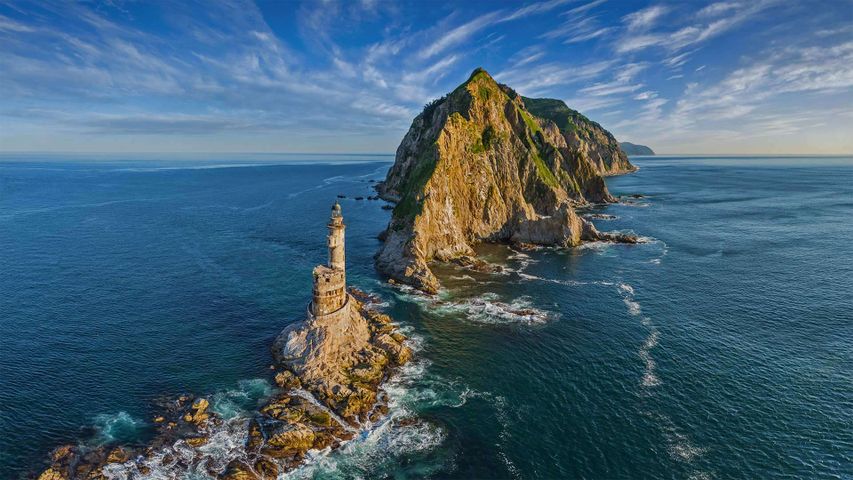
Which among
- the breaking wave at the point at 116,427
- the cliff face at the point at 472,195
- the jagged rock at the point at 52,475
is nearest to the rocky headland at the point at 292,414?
the jagged rock at the point at 52,475

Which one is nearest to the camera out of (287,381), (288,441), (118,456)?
(118,456)

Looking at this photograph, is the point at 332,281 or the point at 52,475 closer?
the point at 52,475

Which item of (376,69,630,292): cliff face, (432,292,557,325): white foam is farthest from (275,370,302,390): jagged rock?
(376,69,630,292): cliff face

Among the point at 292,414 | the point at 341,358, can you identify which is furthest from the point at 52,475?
the point at 341,358

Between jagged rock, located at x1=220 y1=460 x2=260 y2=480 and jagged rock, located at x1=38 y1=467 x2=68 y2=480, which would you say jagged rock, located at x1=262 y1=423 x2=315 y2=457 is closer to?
jagged rock, located at x1=220 y1=460 x2=260 y2=480

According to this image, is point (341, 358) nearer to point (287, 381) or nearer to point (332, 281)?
point (287, 381)

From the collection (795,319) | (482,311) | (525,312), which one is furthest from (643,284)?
(482,311)
